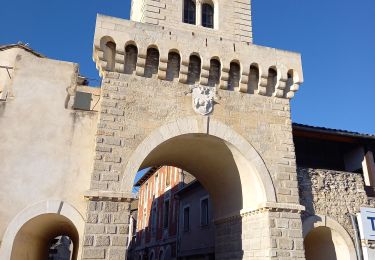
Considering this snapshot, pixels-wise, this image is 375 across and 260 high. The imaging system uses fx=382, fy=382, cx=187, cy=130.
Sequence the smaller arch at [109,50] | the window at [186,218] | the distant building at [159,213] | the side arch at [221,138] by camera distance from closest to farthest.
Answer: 1. the side arch at [221,138]
2. the smaller arch at [109,50]
3. the window at [186,218]
4. the distant building at [159,213]

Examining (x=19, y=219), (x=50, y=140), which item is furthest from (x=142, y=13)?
(x=19, y=219)

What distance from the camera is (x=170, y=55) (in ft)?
33.2

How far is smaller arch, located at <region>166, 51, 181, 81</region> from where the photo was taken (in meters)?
10.1

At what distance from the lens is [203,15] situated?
39.2 feet

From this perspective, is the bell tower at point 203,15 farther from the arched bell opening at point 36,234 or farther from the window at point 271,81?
the arched bell opening at point 36,234

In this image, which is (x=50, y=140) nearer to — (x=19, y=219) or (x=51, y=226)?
(x=19, y=219)

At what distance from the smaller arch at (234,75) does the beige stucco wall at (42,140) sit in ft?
12.6

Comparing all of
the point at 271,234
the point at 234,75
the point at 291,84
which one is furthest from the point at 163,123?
the point at 291,84

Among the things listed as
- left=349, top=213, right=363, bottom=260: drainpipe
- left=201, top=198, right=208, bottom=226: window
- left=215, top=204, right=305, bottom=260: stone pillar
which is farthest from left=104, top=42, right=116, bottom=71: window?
left=201, top=198, right=208, bottom=226: window

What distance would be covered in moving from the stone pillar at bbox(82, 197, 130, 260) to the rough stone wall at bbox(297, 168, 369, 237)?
192 inches

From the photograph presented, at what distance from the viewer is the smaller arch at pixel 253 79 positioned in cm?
1071

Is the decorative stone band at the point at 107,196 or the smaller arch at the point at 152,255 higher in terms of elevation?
the decorative stone band at the point at 107,196

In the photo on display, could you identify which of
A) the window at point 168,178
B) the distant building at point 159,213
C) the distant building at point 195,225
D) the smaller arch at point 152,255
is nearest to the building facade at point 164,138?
the distant building at point 195,225

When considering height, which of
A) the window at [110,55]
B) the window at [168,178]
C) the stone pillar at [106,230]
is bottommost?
the stone pillar at [106,230]
